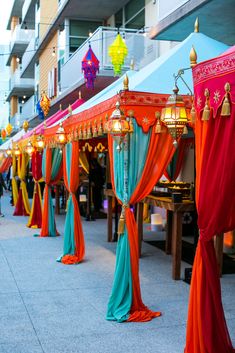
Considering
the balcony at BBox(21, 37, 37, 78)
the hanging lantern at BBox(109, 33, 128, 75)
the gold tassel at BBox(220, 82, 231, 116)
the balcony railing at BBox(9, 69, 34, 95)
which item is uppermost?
the balcony at BBox(21, 37, 37, 78)

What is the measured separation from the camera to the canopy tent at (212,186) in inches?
163

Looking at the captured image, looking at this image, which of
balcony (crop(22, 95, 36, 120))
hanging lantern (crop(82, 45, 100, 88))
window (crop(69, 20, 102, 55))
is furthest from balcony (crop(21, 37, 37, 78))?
hanging lantern (crop(82, 45, 100, 88))

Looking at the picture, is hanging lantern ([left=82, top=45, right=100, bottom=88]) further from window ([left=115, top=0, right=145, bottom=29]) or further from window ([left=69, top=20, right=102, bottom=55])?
window ([left=69, top=20, right=102, bottom=55])

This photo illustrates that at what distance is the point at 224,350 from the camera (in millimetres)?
4512

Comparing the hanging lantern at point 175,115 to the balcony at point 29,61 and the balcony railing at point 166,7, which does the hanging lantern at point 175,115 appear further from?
the balcony at point 29,61

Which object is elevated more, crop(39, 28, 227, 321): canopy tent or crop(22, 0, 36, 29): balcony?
crop(22, 0, 36, 29): balcony

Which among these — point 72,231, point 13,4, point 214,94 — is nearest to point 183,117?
point 214,94

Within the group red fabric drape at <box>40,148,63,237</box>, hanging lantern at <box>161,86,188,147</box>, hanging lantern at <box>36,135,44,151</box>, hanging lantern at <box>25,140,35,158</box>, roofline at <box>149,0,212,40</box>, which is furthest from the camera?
hanging lantern at <box>25,140,35,158</box>

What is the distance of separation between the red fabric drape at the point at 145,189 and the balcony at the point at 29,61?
2366 cm

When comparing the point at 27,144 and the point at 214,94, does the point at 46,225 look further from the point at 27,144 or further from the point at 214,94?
the point at 214,94

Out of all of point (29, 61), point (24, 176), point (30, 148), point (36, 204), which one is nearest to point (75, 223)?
point (36, 204)

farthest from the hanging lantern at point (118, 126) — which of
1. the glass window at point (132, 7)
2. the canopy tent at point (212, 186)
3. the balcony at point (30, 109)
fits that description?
the balcony at point (30, 109)

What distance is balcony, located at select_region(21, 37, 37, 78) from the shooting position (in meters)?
29.7

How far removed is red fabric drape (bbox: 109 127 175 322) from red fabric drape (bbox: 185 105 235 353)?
159cm
